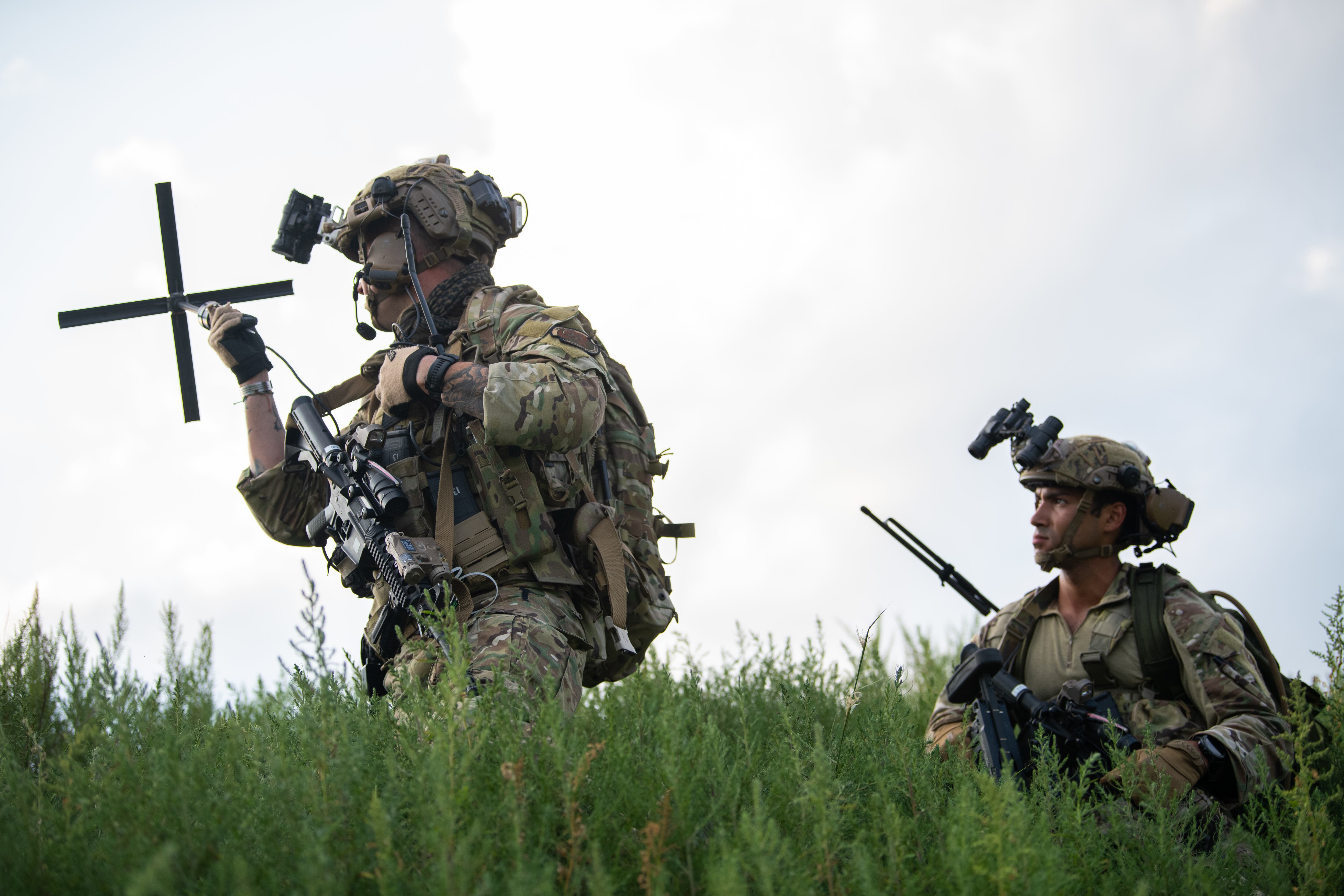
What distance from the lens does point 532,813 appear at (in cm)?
269

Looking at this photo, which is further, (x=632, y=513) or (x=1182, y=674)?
(x=1182, y=674)

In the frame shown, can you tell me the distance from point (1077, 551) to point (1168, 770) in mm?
1276

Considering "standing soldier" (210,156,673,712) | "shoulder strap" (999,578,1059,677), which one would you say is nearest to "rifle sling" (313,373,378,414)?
"standing soldier" (210,156,673,712)

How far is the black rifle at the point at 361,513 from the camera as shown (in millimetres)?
3689

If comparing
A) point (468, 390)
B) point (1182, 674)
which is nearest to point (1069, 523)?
point (1182, 674)

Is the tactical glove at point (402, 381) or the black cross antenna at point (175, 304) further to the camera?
the black cross antenna at point (175, 304)

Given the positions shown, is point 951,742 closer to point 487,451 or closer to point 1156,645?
point 1156,645

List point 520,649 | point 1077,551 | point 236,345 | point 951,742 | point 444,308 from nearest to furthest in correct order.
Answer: point 520,649 → point 951,742 → point 444,308 → point 236,345 → point 1077,551

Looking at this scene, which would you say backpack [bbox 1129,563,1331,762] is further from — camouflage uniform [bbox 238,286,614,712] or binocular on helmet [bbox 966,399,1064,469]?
camouflage uniform [bbox 238,286,614,712]

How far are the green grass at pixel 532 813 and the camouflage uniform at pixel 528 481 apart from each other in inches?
11.4

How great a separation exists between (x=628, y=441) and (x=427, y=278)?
1.13 m

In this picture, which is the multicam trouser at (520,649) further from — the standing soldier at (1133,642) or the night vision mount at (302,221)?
the night vision mount at (302,221)

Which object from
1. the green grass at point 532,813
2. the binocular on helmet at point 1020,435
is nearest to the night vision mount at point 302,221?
the green grass at point 532,813

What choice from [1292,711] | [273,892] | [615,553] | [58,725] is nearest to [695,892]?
[273,892]
